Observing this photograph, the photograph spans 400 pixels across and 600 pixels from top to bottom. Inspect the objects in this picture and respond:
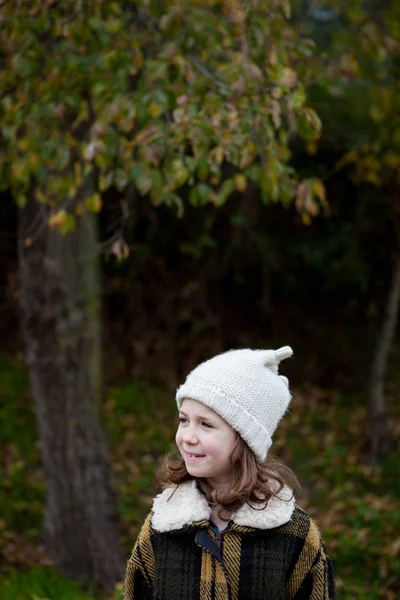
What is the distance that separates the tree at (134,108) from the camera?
3379mm

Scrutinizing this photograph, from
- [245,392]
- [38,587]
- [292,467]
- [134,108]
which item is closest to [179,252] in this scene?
[292,467]

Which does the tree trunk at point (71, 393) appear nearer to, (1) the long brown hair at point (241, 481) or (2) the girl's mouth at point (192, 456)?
(1) the long brown hair at point (241, 481)

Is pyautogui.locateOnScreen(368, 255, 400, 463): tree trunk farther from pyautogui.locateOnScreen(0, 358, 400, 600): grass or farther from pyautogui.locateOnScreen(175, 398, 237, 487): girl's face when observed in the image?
pyautogui.locateOnScreen(175, 398, 237, 487): girl's face

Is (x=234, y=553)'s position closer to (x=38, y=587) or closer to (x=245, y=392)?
(x=245, y=392)

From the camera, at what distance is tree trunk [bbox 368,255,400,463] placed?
7.18 metres

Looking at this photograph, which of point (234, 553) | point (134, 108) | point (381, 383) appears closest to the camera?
point (234, 553)

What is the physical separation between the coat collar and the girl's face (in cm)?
9

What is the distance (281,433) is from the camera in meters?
7.54

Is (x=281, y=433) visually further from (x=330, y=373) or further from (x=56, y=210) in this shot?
(x=56, y=210)

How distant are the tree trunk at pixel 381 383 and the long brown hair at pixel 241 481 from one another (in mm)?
5193

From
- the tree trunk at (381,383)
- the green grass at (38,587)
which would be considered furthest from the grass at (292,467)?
the tree trunk at (381,383)

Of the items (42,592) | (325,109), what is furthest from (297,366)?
(42,592)

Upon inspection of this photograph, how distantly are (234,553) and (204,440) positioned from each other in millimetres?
330

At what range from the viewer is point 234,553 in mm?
2066
